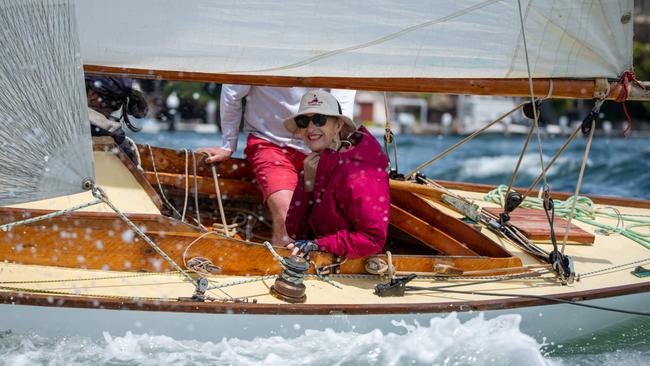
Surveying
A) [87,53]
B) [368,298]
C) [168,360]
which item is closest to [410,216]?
[368,298]

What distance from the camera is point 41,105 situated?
3.61 meters

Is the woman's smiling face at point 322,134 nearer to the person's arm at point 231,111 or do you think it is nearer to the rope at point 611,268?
the person's arm at point 231,111

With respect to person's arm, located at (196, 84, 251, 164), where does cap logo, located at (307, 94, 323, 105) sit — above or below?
above

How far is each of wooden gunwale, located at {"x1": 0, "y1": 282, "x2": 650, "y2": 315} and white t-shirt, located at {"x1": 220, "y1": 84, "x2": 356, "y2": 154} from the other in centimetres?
163

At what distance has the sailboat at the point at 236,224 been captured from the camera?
3613 millimetres

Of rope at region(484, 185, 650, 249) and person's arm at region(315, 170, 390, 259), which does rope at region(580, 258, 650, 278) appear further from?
person's arm at region(315, 170, 390, 259)

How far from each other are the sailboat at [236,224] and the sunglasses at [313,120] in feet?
0.90

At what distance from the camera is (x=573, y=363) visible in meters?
4.11

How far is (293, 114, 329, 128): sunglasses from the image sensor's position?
414cm

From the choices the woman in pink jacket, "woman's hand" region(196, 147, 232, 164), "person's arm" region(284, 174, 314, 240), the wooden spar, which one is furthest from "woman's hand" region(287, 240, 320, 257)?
"woman's hand" region(196, 147, 232, 164)

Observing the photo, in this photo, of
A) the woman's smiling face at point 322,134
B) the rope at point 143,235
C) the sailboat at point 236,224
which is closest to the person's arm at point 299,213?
the woman's smiling face at point 322,134

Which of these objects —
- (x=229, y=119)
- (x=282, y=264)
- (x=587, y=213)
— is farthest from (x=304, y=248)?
(x=587, y=213)

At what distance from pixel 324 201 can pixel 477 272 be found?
883mm

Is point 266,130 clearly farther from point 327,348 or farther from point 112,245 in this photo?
point 327,348
